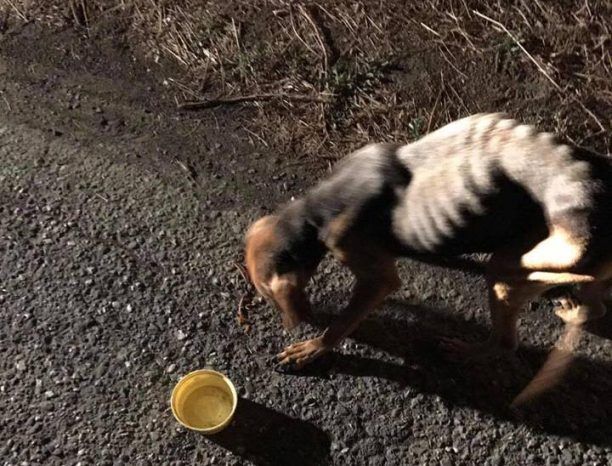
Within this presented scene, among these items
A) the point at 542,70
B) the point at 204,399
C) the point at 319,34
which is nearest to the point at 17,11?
the point at 319,34

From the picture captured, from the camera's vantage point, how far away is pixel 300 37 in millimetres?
4543

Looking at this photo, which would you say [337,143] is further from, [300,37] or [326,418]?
[326,418]

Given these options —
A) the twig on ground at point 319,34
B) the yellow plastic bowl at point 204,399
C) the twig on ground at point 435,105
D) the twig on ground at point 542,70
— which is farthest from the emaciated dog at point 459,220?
the twig on ground at point 319,34

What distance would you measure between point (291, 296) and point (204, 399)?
0.71 metres

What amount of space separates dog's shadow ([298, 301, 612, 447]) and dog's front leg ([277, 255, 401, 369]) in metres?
0.29

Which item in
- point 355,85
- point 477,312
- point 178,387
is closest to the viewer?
point 178,387

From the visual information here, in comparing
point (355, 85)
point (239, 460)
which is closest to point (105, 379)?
point (239, 460)

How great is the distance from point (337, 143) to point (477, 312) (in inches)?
50.1

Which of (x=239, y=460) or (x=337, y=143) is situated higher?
(x=337, y=143)

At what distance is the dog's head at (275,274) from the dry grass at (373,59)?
1.17 metres

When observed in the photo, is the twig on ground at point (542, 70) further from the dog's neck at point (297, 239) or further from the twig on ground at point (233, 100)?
the dog's neck at point (297, 239)

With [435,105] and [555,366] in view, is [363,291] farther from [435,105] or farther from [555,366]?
[435,105]

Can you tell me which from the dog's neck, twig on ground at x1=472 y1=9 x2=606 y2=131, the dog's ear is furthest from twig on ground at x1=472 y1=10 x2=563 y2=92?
the dog's ear

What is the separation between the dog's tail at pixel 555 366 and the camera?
11.5 ft
